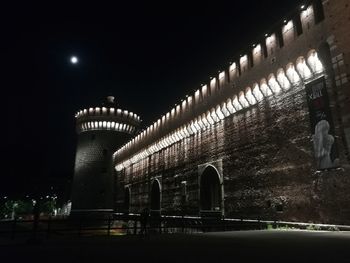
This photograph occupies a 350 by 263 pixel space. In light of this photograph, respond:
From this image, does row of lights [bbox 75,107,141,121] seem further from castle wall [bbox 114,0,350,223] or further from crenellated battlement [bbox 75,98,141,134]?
castle wall [bbox 114,0,350,223]

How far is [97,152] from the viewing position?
37250 mm

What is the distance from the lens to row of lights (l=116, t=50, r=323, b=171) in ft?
43.3

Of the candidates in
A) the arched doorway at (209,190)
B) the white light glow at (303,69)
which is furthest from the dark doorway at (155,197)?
the white light glow at (303,69)

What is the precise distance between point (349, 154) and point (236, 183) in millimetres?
7128

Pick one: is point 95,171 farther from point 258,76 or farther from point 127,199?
point 258,76

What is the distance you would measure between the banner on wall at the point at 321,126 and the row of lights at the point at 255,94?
78cm

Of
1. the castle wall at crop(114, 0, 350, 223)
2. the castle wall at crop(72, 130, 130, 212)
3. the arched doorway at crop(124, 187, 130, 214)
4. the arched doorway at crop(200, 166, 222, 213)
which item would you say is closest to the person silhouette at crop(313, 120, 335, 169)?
the castle wall at crop(114, 0, 350, 223)

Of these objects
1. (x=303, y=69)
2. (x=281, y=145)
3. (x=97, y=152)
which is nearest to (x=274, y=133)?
(x=281, y=145)

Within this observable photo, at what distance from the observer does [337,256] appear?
498cm

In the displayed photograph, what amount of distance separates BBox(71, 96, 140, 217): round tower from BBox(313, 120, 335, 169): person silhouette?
28502 millimetres

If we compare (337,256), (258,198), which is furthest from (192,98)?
(337,256)

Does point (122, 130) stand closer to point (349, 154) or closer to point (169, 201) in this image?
point (169, 201)

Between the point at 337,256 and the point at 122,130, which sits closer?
the point at 337,256

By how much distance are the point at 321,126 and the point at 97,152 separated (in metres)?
29.9
